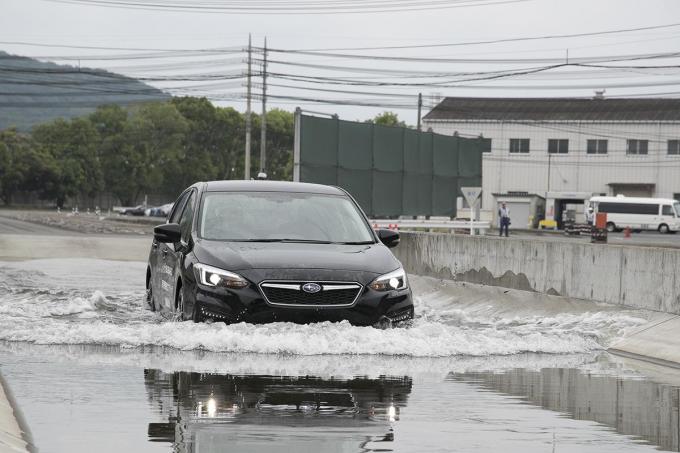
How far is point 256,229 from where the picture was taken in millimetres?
12523

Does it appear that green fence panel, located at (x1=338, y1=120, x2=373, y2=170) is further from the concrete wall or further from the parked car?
the parked car

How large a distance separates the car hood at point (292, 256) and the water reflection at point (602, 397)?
62.0 inches

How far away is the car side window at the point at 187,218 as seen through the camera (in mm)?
12875

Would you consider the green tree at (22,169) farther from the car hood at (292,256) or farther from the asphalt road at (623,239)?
the car hood at (292,256)

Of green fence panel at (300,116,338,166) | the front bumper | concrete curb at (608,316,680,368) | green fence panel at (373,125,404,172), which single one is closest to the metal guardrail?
green fence panel at (373,125,404,172)

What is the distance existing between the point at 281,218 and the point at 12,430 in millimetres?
6037

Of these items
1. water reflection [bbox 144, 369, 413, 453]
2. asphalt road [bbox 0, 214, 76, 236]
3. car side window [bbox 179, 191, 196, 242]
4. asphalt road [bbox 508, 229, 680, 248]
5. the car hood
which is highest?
car side window [bbox 179, 191, 196, 242]

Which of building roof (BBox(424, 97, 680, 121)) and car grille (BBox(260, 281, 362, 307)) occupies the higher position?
building roof (BBox(424, 97, 680, 121))

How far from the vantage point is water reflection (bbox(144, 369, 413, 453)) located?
6844mm

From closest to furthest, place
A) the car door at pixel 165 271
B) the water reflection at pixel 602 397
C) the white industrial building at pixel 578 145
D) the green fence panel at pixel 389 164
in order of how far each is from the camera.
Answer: the water reflection at pixel 602 397
the car door at pixel 165 271
the green fence panel at pixel 389 164
the white industrial building at pixel 578 145

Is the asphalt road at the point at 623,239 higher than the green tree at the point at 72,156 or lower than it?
lower

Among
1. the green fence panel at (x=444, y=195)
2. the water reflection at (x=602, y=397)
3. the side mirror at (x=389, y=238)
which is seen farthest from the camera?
the green fence panel at (x=444, y=195)

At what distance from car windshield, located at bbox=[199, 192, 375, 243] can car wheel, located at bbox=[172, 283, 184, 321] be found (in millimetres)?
589

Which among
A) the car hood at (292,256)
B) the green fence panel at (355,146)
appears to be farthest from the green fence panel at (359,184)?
the car hood at (292,256)
